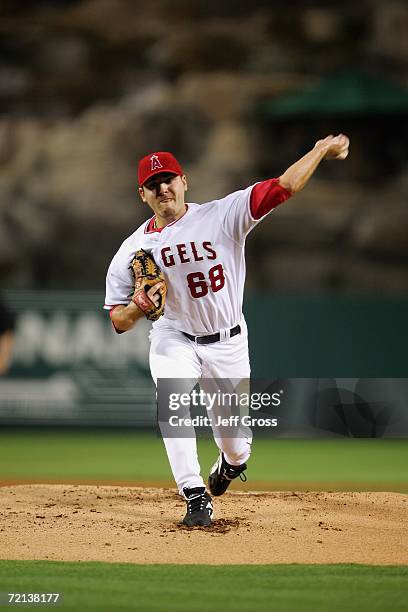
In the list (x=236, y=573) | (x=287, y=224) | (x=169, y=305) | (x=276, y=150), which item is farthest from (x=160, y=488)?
(x=276, y=150)

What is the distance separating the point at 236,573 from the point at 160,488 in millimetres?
2687

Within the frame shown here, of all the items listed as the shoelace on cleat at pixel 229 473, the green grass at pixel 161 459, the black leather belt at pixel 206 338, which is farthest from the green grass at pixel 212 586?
the green grass at pixel 161 459

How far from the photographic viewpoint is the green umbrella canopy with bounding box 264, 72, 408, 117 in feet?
62.1

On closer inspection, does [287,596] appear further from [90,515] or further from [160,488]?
[160,488]

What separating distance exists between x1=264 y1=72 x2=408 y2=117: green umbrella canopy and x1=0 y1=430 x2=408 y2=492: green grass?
8902 mm

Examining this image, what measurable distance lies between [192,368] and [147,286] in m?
0.58

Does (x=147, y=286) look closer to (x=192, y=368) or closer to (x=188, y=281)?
(x=188, y=281)

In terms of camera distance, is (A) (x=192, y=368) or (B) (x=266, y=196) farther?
(A) (x=192, y=368)

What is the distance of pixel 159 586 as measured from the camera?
13.3 ft

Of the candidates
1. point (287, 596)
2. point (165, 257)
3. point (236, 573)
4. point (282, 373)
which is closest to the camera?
point (287, 596)

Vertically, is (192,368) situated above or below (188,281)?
below

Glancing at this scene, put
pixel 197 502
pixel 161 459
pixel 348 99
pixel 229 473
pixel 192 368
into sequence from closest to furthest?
pixel 197 502
pixel 192 368
pixel 229 473
pixel 161 459
pixel 348 99

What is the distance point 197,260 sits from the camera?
5355 mm

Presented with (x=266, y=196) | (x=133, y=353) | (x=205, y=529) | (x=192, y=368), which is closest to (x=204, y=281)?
(x=192, y=368)
